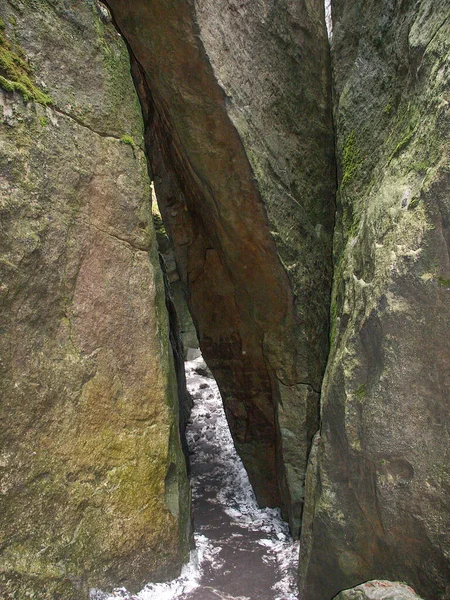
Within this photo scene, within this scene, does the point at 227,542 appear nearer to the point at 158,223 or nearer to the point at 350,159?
the point at 350,159

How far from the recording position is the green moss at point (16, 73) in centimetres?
340

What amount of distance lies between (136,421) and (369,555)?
5.81ft

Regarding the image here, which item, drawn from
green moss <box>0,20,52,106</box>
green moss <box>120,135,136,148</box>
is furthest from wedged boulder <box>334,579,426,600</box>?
green moss <box>0,20,52,106</box>

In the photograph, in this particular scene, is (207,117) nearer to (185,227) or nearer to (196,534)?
(185,227)

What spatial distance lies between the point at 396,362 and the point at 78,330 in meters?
2.03

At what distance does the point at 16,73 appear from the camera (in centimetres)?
346

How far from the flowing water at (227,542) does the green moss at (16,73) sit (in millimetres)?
3309

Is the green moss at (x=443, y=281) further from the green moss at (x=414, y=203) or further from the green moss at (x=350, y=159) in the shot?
the green moss at (x=350, y=159)

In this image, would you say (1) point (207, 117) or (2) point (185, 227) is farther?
(2) point (185, 227)

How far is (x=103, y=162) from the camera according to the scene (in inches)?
154

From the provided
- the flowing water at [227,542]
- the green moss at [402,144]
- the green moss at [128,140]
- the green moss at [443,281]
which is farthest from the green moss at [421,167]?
the flowing water at [227,542]

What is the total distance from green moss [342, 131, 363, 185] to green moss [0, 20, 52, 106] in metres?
2.48

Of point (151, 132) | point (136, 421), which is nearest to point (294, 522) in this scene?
point (136, 421)

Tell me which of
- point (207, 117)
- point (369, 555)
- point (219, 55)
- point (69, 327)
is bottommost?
point (369, 555)
